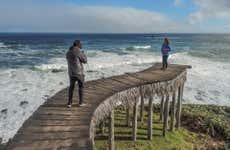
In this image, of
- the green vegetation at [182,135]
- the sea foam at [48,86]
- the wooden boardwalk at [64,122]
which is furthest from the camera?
the sea foam at [48,86]

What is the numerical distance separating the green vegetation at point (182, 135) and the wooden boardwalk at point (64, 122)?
267 centimetres

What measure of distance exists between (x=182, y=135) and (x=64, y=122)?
26.2ft

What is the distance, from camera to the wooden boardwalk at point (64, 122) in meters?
6.66

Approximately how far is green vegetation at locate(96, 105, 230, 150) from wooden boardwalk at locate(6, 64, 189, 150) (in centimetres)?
267

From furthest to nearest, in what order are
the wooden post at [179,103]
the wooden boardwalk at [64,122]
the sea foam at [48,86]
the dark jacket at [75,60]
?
1. the sea foam at [48,86]
2. the wooden post at [179,103]
3. the dark jacket at [75,60]
4. the wooden boardwalk at [64,122]

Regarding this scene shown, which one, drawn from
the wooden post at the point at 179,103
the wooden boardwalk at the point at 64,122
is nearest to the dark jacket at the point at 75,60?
the wooden boardwalk at the point at 64,122

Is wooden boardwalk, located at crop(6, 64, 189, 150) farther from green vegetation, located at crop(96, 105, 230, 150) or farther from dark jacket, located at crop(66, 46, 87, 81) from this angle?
green vegetation, located at crop(96, 105, 230, 150)

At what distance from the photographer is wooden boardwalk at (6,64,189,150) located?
6660 mm

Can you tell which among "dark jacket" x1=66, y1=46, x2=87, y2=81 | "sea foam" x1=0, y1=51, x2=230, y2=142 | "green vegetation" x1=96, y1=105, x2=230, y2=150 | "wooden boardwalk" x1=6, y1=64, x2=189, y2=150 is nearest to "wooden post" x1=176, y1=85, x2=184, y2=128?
"green vegetation" x1=96, y1=105, x2=230, y2=150

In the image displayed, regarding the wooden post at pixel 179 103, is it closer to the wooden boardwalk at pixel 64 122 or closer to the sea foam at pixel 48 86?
the wooden boardwalk at pixel 64 122

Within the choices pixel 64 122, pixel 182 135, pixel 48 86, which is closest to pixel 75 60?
pixel 64 122

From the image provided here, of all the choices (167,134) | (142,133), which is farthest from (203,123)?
(142,133)

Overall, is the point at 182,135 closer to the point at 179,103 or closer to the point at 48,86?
the point at 179,103

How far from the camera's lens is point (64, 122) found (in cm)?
823
